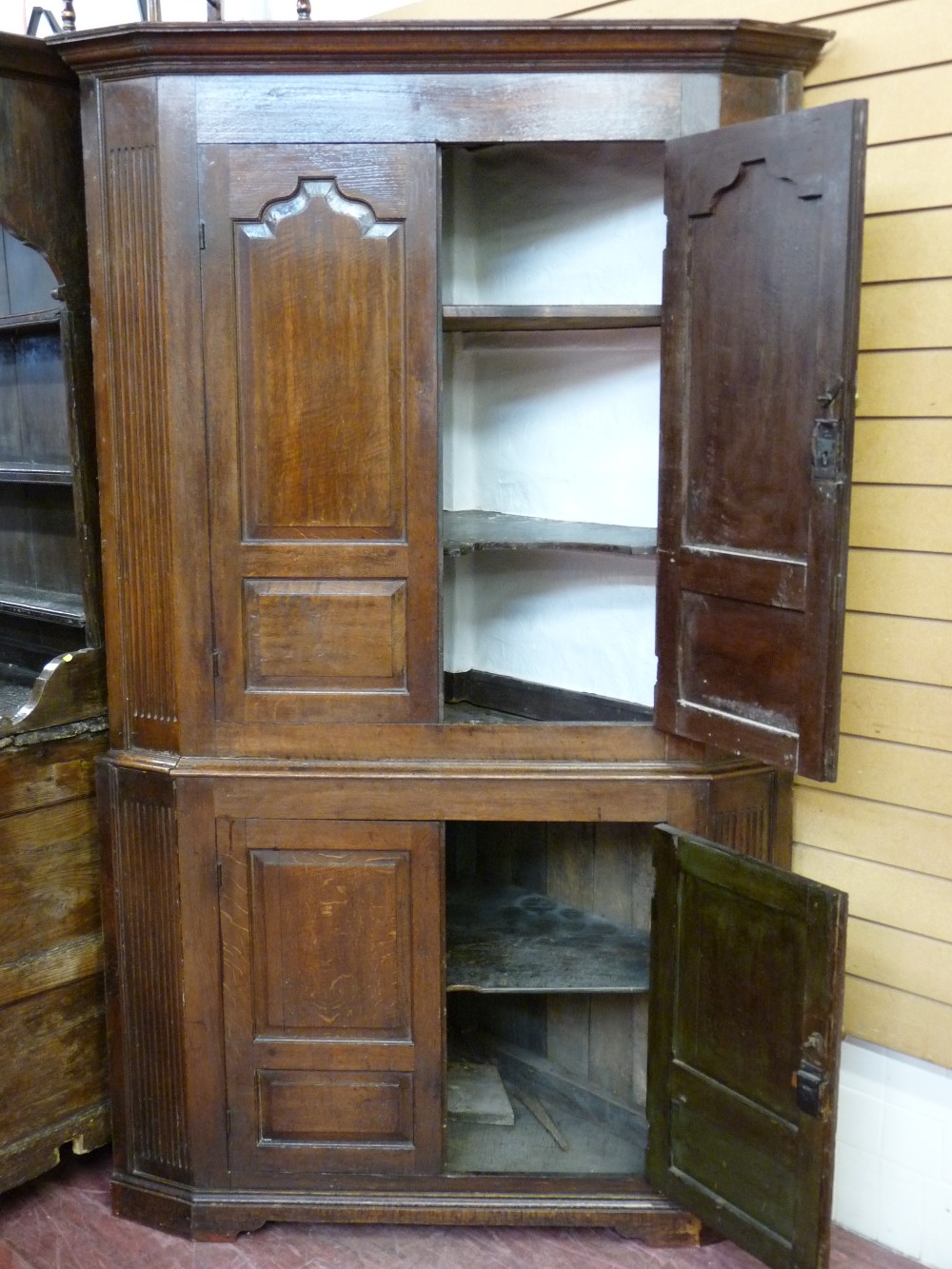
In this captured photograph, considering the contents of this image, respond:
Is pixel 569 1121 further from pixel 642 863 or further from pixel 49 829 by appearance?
pixel 49 829

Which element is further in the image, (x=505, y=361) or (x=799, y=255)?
(x=505, y=361)

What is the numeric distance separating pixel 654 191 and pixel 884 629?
3.24ft

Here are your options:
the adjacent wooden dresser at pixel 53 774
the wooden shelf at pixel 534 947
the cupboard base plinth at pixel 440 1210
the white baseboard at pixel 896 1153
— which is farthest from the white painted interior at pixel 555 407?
the cupboard base plinth at pixel 440 1210

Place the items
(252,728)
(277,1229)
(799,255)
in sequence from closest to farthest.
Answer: (799,255), (252,728), (277,1229)

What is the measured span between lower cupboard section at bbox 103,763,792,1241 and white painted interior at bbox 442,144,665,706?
18.6 inches

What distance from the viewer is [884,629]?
2312 mm

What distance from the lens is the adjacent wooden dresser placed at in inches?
87.9

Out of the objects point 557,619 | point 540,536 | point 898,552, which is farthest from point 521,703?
point 898,552

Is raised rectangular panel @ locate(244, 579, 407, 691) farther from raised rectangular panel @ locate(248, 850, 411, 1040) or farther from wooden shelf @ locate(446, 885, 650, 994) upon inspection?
wooden shelf @ locate(446, 885, 650, 994)

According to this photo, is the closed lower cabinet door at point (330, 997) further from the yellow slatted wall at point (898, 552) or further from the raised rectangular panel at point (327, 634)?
the yellow slatted wall at point (898, 552)

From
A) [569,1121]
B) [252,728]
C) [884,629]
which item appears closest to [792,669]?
[884,629]

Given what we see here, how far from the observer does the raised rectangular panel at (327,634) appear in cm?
224

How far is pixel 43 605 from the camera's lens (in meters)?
2.77

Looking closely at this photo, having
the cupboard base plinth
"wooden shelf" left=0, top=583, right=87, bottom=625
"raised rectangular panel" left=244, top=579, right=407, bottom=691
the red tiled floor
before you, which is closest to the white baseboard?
the red tiled floor
